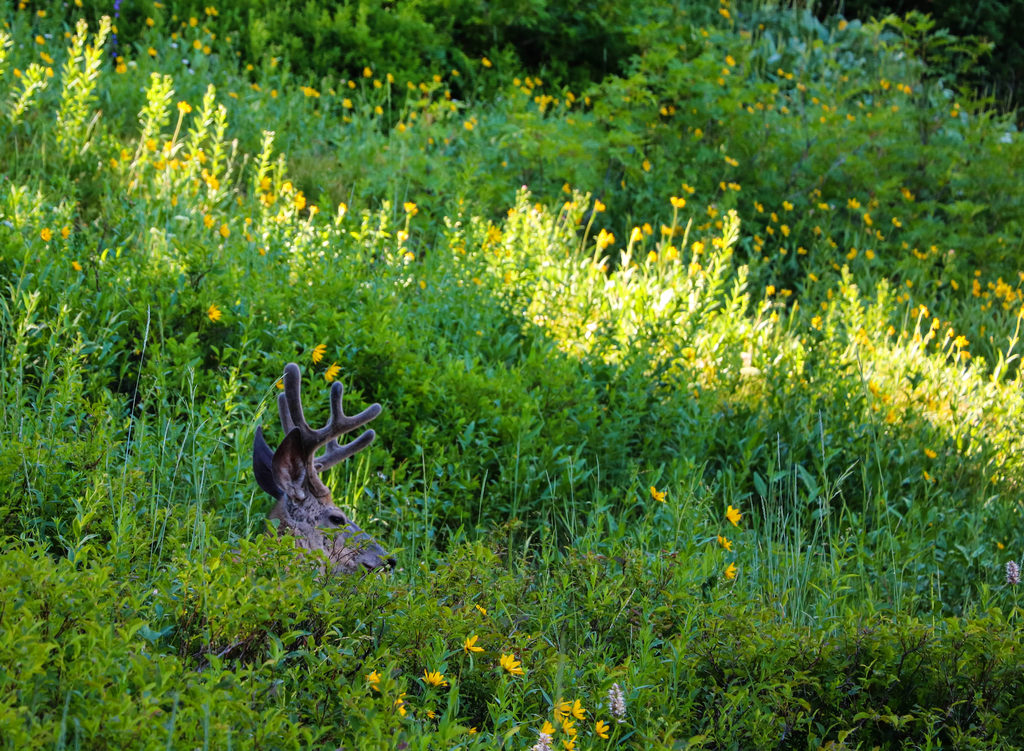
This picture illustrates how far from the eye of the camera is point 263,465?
327 centimetres

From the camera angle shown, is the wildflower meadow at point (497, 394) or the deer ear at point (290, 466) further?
the deer ear at point (290, 466)

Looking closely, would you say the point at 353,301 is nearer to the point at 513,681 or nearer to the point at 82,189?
the point at 82,189

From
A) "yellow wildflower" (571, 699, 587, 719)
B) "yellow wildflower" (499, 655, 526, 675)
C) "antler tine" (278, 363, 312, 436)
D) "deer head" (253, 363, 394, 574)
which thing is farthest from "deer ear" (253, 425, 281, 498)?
"yellow wildflower" (571, 699, 587, 719)

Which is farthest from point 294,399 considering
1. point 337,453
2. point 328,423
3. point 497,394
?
point 497,394

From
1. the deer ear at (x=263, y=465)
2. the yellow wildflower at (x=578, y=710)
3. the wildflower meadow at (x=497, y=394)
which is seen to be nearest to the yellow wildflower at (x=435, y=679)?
the wildflower meadow at (x=497, y=394)

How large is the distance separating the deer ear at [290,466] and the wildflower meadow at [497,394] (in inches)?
5.9

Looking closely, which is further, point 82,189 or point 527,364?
point 82,189

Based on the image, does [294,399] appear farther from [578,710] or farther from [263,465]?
[578,710]

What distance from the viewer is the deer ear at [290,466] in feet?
10.8

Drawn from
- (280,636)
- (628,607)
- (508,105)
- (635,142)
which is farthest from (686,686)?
(508,105)

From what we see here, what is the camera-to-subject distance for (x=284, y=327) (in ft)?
13.8

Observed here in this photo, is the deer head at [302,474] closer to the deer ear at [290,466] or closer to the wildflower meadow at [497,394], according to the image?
the deer ear at [290,466]

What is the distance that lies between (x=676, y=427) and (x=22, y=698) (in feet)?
10.8

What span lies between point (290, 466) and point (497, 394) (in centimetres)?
130
